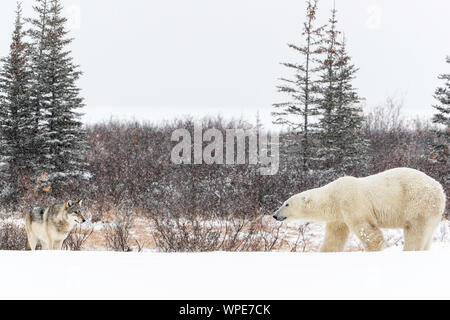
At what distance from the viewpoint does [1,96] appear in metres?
12.2

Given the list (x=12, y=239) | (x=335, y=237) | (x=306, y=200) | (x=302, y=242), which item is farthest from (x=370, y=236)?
(x=12, y=239)

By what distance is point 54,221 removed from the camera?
477 cm

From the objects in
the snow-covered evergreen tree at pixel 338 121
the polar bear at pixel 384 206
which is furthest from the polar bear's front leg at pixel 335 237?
the snow-covered evergreen tree at pixel 338 121

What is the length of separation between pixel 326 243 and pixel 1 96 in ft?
35.5

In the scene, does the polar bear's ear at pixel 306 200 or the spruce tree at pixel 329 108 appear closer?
the polar bear's ear at pixel 306 200

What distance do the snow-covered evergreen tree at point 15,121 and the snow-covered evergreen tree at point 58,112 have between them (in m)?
0.33

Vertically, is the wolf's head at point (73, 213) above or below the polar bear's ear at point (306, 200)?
below

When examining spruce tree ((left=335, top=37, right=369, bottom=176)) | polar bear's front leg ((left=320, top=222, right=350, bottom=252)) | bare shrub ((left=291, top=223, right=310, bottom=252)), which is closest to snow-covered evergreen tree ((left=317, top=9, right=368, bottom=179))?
spruce tree ((left=335, top=37, right=369, bottom=176))

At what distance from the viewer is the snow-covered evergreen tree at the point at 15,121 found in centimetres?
1186

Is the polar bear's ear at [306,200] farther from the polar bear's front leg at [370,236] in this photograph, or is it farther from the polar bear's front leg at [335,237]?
the polar bear's front leg at [370,236]

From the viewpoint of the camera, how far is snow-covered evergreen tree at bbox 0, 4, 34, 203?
38.9ft

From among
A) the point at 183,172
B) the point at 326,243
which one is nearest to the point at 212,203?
the point at 183,172

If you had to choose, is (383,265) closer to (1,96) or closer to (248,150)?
(1,96)

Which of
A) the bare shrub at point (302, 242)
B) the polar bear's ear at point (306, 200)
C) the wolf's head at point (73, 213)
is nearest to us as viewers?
the polar bear's ear at point (306, 200)
